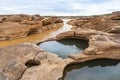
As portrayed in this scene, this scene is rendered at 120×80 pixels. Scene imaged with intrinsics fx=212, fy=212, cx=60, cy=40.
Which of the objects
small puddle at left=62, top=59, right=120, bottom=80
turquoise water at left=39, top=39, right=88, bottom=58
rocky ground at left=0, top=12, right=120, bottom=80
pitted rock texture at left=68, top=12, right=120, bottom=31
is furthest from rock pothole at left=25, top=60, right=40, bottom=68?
pitted rock texture at left=68, top=12, right=120, bottom=31

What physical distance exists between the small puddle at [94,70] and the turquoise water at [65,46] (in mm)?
1745

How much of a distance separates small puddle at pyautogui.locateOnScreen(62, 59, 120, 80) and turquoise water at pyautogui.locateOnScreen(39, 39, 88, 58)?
5.73ft

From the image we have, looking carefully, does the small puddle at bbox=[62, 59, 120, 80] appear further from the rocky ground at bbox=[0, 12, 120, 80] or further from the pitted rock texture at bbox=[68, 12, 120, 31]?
the pitted rock texture at bbox=[68, 12, 120, 31]

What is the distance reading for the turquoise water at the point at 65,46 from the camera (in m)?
12.1

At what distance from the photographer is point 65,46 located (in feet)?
44.8

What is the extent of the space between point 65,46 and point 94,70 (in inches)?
174

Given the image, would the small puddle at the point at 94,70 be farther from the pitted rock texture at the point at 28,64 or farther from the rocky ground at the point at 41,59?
the pitted rock texture at the point at 28,64

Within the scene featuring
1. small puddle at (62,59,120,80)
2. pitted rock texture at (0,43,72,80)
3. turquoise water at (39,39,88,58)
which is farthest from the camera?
turquoise water at (39,39,88,58)

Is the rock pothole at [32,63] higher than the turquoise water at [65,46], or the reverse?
the rock pothole at [32,63]

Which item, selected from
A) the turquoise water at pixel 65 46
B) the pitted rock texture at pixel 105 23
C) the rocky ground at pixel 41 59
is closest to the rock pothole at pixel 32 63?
the rocky ground at pixel 41 59

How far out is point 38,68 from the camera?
27.5 ft

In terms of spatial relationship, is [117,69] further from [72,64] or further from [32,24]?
[32,24]

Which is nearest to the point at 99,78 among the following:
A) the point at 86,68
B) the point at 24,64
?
the point at 86,68

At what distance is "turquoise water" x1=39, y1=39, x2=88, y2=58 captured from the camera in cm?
1214
